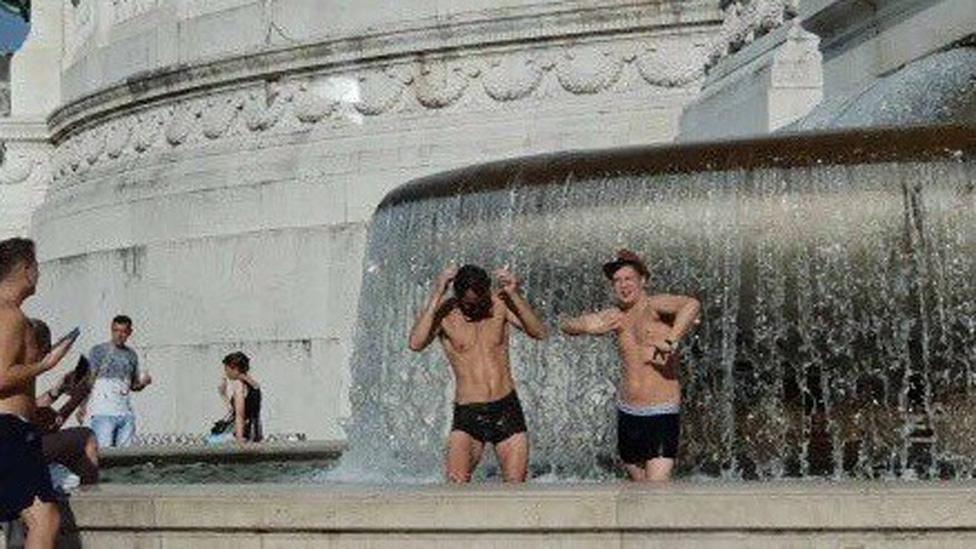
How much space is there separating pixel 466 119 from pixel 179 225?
3.45 m

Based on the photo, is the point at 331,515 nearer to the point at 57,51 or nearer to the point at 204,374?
the point at 204,374

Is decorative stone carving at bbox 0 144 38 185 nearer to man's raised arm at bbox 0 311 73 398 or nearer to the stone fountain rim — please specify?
the stone fountain rim

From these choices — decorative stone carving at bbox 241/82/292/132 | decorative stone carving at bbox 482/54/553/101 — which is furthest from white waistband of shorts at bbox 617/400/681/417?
decorative stone carving at bbox 241/82/292/132

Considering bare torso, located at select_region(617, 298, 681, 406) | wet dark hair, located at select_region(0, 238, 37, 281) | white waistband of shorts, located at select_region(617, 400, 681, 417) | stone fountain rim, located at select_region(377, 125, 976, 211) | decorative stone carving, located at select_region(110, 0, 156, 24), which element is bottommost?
white waistband of shorts, located at select_region(617, 400, 681, 417)

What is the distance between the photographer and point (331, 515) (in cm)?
745

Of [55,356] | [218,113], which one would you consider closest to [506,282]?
[55,356]

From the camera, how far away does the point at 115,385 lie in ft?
59.1

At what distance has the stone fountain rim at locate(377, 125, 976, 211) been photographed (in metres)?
9.38

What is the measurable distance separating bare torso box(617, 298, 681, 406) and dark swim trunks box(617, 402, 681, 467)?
6 centimetres

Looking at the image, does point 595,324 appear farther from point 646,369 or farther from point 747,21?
point 747,21

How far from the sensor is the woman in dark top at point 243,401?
1738cm

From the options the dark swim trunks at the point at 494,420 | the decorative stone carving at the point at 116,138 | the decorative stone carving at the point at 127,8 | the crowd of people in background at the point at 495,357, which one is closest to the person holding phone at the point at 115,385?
the decorative stone carving at the point at 116,138

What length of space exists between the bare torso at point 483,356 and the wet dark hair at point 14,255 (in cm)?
213

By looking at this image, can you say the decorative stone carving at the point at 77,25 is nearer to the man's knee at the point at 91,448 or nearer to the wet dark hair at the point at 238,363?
the wet dark hair at the point at 238,363
